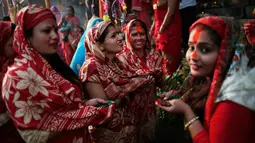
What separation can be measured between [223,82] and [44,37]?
1381 millimetres

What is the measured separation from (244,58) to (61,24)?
7303 millimetres

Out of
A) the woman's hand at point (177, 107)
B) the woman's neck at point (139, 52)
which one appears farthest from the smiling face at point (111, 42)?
the woman's hand at point (177, 107)

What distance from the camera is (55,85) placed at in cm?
185

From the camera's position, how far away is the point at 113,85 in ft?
8.28

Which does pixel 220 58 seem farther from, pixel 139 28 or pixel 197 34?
pixel 139 28

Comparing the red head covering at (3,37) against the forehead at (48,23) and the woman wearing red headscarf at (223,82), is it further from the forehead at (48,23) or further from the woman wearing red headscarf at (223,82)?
the woman wearing red headscarf at (223,82)

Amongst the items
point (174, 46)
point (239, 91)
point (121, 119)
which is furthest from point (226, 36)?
point (174, 46)

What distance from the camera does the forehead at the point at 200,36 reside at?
1441 mm

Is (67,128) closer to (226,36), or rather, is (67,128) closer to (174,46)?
Answer: (226,36)

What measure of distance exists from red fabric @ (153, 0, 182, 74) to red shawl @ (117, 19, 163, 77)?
550mm

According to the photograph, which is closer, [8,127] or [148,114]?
[8,127]

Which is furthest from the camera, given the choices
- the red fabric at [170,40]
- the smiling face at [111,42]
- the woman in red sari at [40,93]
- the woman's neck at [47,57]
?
the red fabric at [170,40]

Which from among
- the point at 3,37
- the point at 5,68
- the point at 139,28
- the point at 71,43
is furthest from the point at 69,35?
the point at 5,68

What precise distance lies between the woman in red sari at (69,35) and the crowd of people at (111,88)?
400 centimetres
